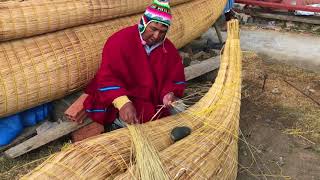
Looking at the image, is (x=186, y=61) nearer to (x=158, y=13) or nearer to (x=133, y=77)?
(x=133, y=77)

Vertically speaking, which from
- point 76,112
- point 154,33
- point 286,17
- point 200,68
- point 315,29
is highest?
point 154,33

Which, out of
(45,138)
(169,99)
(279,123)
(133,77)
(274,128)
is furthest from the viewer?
(279,123)

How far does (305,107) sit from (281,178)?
5.57 feet

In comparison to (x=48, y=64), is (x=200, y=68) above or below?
below

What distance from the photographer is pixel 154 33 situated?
339 centimetres

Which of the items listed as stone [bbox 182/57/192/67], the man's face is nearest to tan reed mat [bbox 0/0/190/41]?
the man's face

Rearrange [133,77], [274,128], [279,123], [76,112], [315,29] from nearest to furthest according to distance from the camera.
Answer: [133,77] < [76,112] < [274,128] < [279,123] < [315,29]

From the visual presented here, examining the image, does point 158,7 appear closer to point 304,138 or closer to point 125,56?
point 125,56

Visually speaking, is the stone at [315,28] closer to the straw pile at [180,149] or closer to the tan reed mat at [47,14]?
the tan reed mat at [47,14]

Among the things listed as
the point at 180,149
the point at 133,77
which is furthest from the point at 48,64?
the point at 180,149

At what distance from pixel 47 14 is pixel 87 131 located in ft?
3.94

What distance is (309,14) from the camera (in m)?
8.95

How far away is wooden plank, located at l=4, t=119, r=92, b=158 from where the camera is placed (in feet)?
12.4

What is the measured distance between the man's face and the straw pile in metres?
0.62
